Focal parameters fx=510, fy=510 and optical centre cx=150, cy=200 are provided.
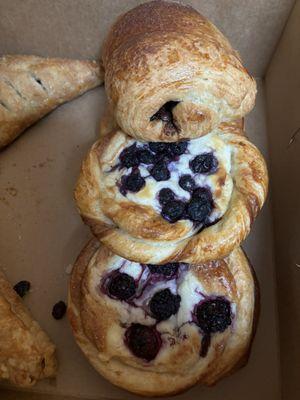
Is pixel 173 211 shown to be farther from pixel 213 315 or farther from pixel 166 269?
pixel 213 315

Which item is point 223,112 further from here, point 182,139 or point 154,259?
point 154,259

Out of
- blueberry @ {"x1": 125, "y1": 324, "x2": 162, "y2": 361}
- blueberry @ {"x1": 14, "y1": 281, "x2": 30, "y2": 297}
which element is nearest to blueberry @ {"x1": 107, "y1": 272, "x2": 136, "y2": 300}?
blueberry @ {"x1": 125, "y1": 324, "x2": 162, "y2": 361}

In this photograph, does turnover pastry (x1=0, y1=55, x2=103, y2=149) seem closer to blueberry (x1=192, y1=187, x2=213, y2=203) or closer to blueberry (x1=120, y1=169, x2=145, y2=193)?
blueberry (x1=120, y1=169, x2=145, y2=193)

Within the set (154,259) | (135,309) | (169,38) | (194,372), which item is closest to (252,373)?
(194,372)

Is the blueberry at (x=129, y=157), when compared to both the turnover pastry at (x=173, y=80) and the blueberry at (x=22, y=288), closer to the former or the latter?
the turnover pastry at (x=173, y=80)

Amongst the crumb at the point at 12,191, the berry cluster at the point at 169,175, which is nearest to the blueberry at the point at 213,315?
the berry cluster at the point at 169,175

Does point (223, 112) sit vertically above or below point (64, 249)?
above

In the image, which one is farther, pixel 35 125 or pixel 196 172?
pixel 35 125
